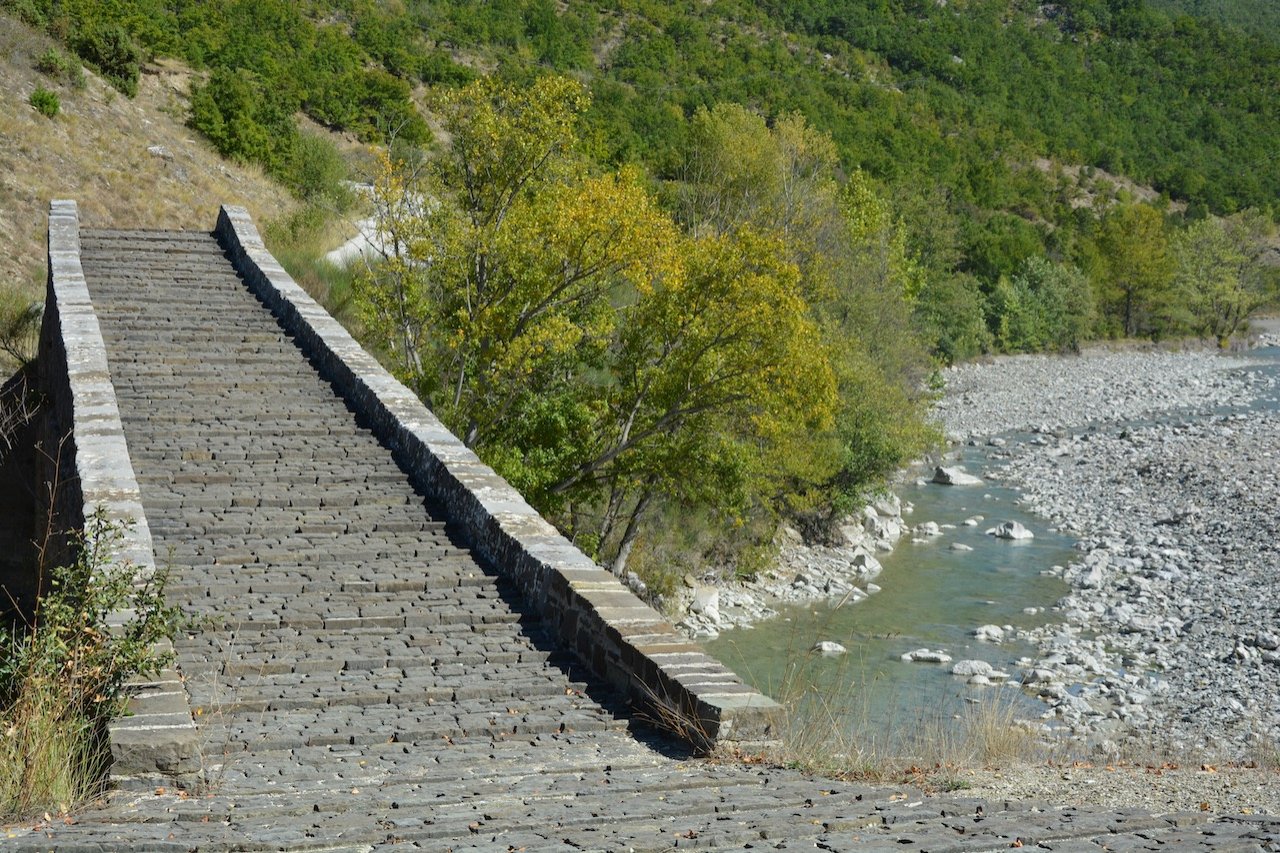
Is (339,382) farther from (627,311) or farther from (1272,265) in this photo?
(1272,265)

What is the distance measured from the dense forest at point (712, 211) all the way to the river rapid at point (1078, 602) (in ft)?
6.58

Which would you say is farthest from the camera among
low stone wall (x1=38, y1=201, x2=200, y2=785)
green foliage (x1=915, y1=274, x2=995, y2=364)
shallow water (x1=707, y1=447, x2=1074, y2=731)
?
green foliage (x1=915, y1=274, x2=995, y2=364)

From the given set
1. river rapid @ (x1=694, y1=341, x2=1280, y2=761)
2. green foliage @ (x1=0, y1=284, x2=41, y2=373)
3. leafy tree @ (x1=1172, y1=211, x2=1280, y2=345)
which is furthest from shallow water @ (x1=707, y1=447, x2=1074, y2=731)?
leafy tree @ (x1=1172, y1=211, x2=1280, y2=345)

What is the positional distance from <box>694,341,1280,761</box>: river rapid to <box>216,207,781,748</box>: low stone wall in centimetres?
106

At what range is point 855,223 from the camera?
35.9m

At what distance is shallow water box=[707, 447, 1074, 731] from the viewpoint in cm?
1584

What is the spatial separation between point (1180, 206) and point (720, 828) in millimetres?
88043

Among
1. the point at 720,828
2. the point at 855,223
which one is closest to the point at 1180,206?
the point at 855,223

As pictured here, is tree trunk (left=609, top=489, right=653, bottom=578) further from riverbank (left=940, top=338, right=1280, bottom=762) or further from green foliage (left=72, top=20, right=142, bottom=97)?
green foliage (left=72, top=20, right=142, bottom=97)

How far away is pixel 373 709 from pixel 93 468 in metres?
3.40

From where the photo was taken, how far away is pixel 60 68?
26.3m

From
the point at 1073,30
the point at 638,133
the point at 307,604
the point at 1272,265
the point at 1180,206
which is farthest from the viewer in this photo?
the point at 1073,30

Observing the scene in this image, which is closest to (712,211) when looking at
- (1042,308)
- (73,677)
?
(73,677)

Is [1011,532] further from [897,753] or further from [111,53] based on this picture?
[111,53]
